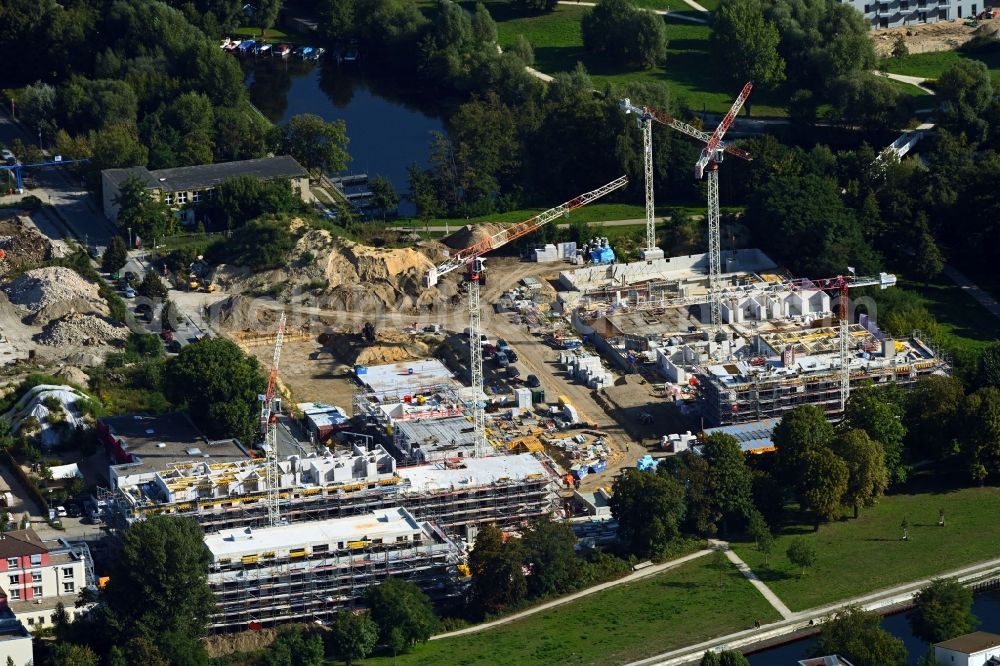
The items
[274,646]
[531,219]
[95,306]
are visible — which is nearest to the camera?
[274,646]

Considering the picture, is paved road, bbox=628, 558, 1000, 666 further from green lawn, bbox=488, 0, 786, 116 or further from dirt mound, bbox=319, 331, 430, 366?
green lawn, bbox=488, 0, 786, 116

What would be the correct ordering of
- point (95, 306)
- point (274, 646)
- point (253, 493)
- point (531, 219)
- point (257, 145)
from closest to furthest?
point (274, 646) < point (253, 493) < point (95, 306) < point (531, 219) < point (257, 145)

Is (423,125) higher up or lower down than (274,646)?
higher up

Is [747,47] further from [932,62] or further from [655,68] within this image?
[932,62]

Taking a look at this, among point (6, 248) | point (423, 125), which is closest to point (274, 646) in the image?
point (6, 248)

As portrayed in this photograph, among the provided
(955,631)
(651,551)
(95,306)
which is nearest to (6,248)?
(95,306)

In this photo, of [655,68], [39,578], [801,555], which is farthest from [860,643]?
[655,68]

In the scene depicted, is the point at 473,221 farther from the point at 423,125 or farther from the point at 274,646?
the point at 274,646

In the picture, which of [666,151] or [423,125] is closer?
[666,151]
